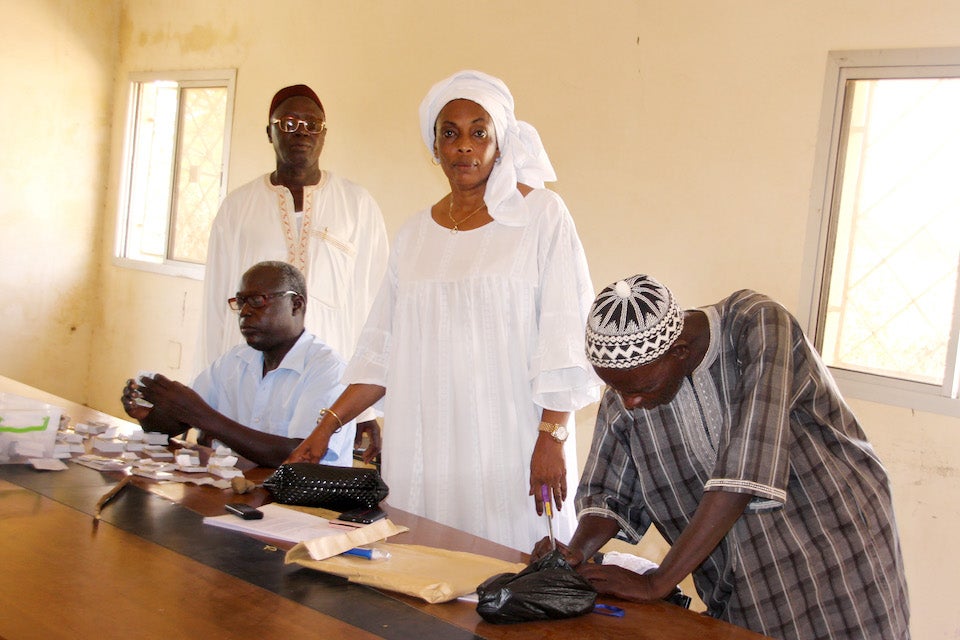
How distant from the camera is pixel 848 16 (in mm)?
3873

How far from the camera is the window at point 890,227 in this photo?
3.75 meters

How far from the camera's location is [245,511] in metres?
2.24

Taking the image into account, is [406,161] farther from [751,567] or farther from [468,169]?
[751,567]

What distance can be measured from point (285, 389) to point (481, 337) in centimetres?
85

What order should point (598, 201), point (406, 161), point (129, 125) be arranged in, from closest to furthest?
point (598, 201) → point (406, 161) → point (129, 125)

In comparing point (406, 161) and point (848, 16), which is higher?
point (848, 16)

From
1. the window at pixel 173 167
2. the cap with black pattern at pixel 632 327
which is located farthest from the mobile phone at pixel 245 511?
the window at pixel 173 167

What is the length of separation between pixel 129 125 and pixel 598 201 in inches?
189

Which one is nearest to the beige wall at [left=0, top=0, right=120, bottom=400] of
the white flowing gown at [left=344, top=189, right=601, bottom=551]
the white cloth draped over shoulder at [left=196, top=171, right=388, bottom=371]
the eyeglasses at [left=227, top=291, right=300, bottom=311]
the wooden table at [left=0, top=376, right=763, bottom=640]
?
the white cloth draped over shoulder at [left=196, top=171, right=388, bottom=371]

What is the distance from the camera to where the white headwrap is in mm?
2836

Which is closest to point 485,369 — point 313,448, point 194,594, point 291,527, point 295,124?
point 313,448

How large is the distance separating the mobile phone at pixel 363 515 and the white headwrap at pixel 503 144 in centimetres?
97

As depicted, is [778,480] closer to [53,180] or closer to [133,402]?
[133,402]

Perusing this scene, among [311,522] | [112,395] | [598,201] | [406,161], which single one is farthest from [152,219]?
[311,522]
